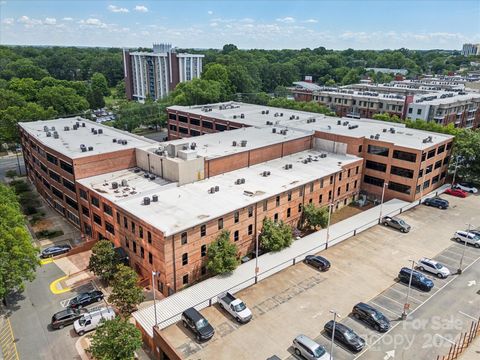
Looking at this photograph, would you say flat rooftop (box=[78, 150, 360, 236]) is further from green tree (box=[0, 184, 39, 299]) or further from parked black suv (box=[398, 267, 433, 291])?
parked black suv (box=[398, 267, 433, 291])

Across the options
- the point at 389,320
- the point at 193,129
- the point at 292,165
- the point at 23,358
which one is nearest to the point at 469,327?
the point at 389,320

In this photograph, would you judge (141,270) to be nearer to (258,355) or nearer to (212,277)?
(212,277)

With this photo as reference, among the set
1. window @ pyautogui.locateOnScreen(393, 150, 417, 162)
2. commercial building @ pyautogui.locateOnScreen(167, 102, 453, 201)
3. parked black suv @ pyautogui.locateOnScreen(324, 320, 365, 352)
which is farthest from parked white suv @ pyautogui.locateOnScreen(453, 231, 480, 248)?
parked black suv @ pyautogui.locateOnScreen(324, 320, 365, 352)

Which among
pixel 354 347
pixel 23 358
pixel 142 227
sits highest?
pixel 142 227

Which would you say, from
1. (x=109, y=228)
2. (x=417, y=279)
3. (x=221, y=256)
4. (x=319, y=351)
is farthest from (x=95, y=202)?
(x=417, y=279)

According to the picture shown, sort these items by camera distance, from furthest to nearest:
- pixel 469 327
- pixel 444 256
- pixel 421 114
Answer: pixel 421 114 < pixel 444 256 < pixel 469 327

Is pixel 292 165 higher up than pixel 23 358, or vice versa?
pixel 292 165
